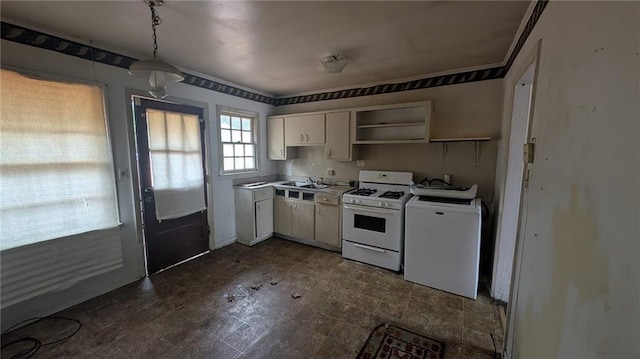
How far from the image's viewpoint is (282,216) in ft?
13.3

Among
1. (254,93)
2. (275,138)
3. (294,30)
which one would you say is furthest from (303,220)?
(294,30)

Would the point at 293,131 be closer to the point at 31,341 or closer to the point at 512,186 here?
the point at 512,186

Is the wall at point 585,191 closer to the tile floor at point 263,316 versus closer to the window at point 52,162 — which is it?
the tile floor at point 263,316

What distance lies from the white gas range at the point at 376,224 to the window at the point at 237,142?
1.84 metres

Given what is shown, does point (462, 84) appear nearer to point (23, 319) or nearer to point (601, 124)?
point (601, 124)

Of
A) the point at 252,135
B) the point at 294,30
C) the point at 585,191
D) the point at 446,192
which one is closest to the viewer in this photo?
the point at 585,191

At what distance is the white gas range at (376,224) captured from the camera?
2.98 m

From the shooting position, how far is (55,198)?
7.24 ft

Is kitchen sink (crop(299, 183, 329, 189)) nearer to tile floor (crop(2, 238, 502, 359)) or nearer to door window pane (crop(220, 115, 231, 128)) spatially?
tile floor (crop(2, 238, 502, 359))

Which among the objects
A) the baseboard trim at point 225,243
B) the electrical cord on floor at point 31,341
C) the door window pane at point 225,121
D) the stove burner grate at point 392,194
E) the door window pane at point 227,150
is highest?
the door window pane at point 225,121

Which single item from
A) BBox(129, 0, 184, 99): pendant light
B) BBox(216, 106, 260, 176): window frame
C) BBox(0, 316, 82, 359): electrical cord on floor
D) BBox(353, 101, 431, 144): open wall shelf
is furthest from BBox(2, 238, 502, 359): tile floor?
BBox(129, 0, 184, 99): pendant light

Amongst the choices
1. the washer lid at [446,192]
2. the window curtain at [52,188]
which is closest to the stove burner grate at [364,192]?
the washer lid at [446,192]

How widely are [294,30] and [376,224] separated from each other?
2246 mm

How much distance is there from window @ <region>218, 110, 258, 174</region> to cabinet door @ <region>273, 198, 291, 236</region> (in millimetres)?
778
